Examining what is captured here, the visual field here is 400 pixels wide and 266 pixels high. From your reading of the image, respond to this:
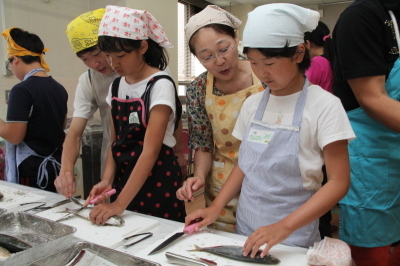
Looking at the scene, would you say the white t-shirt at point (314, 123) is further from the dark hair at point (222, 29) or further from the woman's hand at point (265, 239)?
the dark hair at point (222, 29)

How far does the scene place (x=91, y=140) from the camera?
2479 millimetres

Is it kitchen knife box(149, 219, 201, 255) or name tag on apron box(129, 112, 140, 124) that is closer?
kitchen knife box(149, 219, 201, 255)

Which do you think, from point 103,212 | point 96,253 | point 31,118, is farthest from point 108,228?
point 31,118

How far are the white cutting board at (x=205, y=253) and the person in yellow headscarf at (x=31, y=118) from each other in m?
1.10

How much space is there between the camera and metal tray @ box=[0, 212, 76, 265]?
76 centimetres

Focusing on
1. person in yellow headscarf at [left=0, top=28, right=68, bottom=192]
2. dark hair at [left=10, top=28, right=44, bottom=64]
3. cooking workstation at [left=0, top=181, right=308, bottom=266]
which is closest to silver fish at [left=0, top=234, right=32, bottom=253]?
cooking workstation at [left=0, top=181, right=308, bottom=266]

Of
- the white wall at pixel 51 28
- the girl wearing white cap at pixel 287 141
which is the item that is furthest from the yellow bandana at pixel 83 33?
the white wall at pixel 51 28

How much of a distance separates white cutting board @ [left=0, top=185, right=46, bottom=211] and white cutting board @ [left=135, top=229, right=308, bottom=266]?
23.2 inches

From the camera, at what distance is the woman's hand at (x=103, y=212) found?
982 millimetres

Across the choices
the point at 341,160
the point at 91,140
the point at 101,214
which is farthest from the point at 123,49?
the point at 91,140

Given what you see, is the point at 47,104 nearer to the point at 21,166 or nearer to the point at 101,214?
the point at 21,166

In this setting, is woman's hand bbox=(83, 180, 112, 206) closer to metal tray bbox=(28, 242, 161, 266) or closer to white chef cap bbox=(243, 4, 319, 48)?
metal tray bbox=(28, 242, 161, 266)

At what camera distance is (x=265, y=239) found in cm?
75

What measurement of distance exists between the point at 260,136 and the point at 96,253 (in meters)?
0.51
